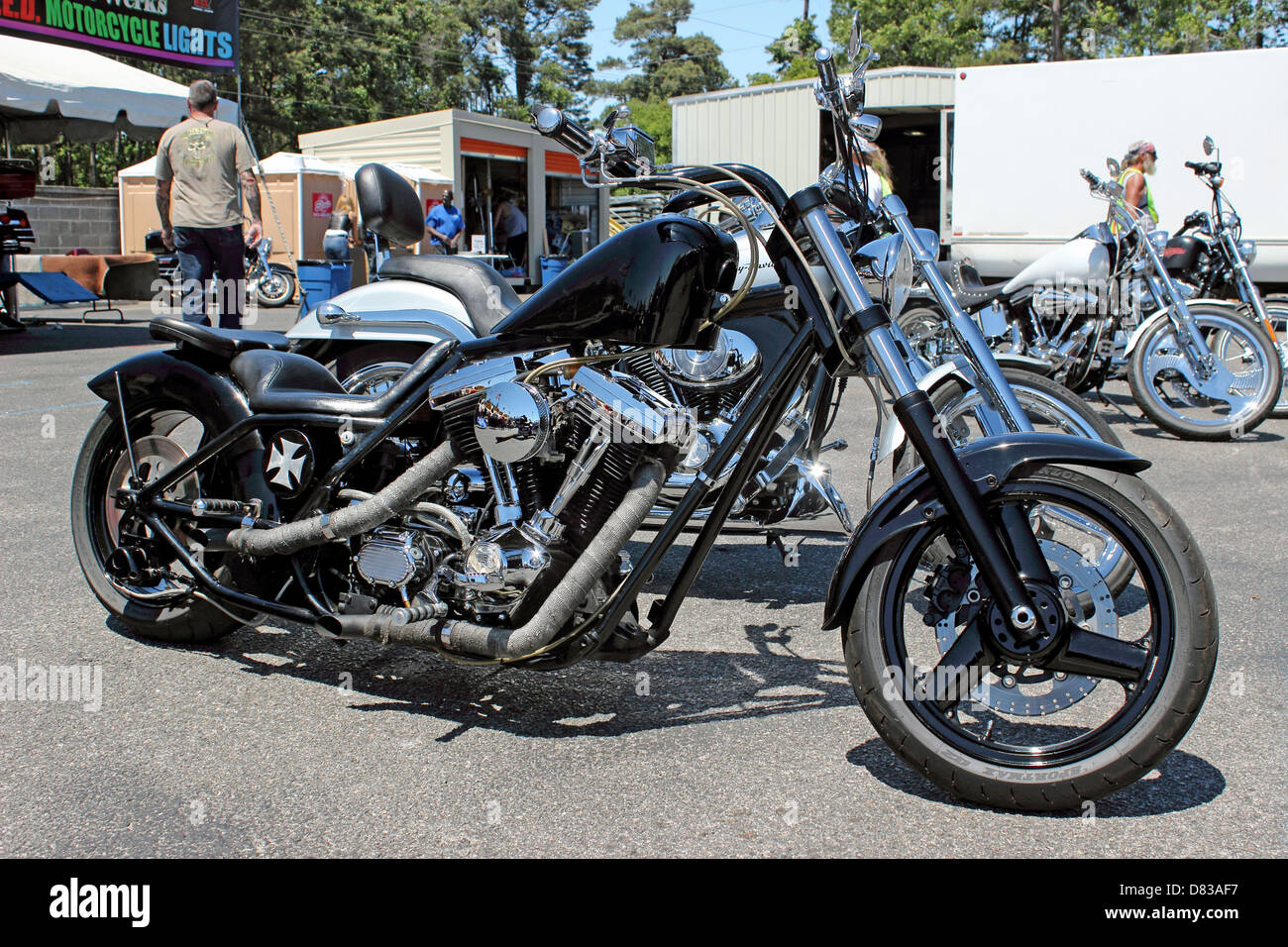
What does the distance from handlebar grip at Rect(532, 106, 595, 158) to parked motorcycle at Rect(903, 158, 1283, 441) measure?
4.90 metres

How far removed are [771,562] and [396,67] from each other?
51.6 metres

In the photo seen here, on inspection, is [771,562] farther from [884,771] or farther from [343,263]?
[343,263]

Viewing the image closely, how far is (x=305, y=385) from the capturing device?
347 cm

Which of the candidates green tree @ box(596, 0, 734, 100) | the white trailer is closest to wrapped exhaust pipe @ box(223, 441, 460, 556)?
the white trailer

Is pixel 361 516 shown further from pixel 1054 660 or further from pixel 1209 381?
pixel 1209 381

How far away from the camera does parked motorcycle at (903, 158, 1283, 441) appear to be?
725cm

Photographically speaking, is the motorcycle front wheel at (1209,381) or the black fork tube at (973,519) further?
the motorcycle front wheel at (1209,381)

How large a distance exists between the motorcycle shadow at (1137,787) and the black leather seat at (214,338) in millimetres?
2137

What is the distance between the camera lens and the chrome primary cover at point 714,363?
148 inches

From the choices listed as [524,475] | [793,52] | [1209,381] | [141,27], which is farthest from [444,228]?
[793,52]

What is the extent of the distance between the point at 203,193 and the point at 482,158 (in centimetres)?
1587

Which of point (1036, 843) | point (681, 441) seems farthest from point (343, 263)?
point (1036, 843)

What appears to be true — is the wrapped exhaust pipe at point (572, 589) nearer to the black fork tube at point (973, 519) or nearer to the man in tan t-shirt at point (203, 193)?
the black fork tube at point (973, 519)

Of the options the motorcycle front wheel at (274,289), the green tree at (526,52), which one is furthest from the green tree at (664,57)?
the motorcycle front wheel at (274,289)
